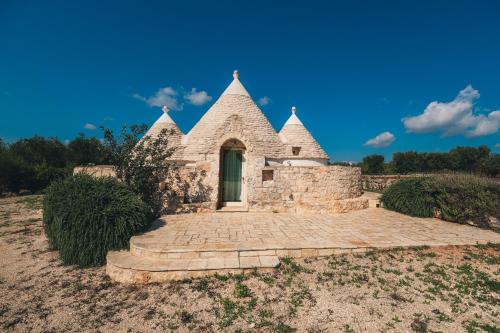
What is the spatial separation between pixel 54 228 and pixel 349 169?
10.4 m

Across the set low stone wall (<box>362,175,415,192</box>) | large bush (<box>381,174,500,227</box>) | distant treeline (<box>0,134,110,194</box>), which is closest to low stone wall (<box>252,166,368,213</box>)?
large bush (<box>381,174,500,227</box>)

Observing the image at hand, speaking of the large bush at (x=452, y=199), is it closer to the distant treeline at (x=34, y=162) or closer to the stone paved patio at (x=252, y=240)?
the stone paved patio at (x=252, y=240)

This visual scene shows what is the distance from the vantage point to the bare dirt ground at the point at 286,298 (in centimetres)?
323

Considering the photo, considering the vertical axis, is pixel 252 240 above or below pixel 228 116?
below

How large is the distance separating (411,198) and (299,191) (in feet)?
14.7

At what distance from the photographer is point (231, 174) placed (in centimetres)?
955

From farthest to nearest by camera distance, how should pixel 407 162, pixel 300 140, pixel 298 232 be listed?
1. pixel 407 162
2. pixel 300 140
3. pixel 298 232

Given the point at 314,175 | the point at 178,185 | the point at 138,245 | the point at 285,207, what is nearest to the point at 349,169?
the point at 314,175

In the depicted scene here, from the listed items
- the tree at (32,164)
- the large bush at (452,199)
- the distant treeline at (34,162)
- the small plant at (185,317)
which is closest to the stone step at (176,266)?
the small plant at (185,317)

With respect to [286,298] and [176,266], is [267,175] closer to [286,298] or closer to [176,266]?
[176,266]

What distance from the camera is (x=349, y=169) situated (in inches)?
400

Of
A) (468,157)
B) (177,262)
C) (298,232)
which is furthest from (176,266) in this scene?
(468,157)

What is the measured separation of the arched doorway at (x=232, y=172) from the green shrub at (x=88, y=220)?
4196mm

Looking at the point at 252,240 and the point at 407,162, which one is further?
the point at 407,162
